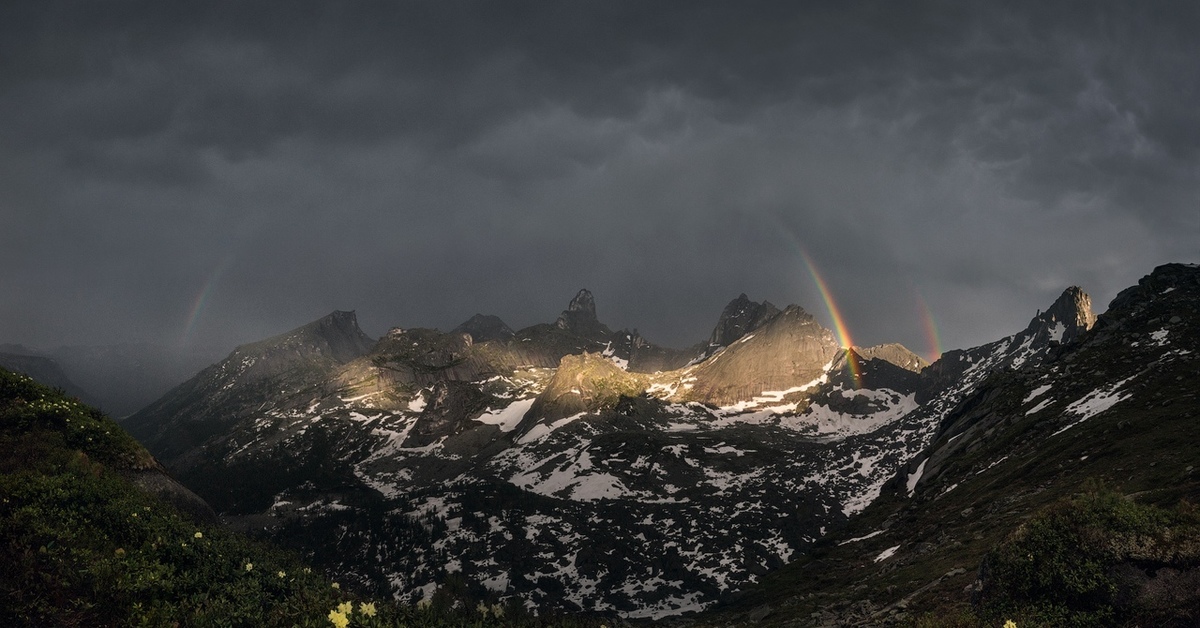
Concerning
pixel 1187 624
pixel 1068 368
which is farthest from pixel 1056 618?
pixel 1068 368

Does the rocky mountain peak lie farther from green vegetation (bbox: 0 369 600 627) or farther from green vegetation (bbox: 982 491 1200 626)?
green vegetation (bbox: 0 369 600 627)

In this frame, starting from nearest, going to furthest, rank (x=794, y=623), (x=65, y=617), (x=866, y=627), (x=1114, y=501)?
(x=65, y=617) < (x=1114, y=501) < (x=866, y=627) < (x=794, y=623)

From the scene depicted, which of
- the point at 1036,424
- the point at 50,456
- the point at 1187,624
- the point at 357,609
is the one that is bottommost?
the point at 1036,424

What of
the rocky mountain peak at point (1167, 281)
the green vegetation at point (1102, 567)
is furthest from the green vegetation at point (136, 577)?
the rocky mountain peak at point (1167, 281)

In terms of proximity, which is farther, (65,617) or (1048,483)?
(1048,483)

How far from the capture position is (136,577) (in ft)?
47.4

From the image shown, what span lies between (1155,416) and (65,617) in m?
84.3

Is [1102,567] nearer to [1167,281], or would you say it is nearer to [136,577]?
[136,577]

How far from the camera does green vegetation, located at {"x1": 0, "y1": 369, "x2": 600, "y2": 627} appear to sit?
42.3 ft

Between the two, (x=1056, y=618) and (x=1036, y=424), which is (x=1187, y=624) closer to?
(x=1056, y=618)

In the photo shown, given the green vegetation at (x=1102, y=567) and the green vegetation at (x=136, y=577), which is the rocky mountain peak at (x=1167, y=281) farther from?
the green vegetation at (x=136, y=577)

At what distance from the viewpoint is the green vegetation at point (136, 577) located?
1290 cm

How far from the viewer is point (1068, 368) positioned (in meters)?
104

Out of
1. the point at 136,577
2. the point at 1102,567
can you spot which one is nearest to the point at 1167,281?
the point at 1102,567
